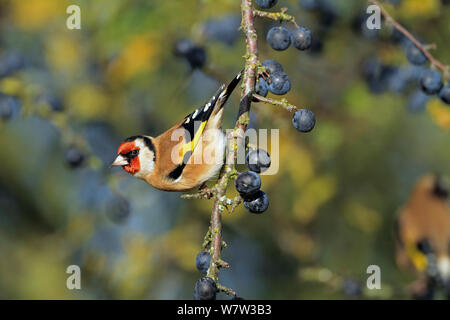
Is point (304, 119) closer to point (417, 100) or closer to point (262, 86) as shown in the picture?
point (262, 86)

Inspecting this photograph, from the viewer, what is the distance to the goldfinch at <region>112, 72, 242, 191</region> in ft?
13.0

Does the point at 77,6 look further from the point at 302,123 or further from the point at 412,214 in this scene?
the point at 412,214

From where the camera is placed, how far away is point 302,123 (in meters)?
2.61

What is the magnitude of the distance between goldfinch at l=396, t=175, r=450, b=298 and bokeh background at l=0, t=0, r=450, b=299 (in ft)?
1.35

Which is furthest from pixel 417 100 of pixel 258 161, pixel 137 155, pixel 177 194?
pixel 177 194

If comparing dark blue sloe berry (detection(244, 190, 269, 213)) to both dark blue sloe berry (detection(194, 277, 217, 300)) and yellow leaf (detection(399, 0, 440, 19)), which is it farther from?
yellow leaf (detection(399, 0, 440, 19))

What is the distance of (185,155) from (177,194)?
8.27 feet

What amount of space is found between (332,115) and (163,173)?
254cm

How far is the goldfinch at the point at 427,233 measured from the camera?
456 centimetres

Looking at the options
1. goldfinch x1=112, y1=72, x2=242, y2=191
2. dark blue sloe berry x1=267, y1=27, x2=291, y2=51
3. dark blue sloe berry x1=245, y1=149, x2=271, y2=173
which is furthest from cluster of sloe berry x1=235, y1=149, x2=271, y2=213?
goldfinch x1=112, y1=72, x2=242, y2=191

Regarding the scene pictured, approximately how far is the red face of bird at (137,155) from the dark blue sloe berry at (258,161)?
65.3 inches

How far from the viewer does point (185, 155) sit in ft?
13.4

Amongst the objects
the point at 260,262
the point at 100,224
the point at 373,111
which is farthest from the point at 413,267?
the point at 100,224

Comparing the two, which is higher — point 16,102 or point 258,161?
point 16,102
